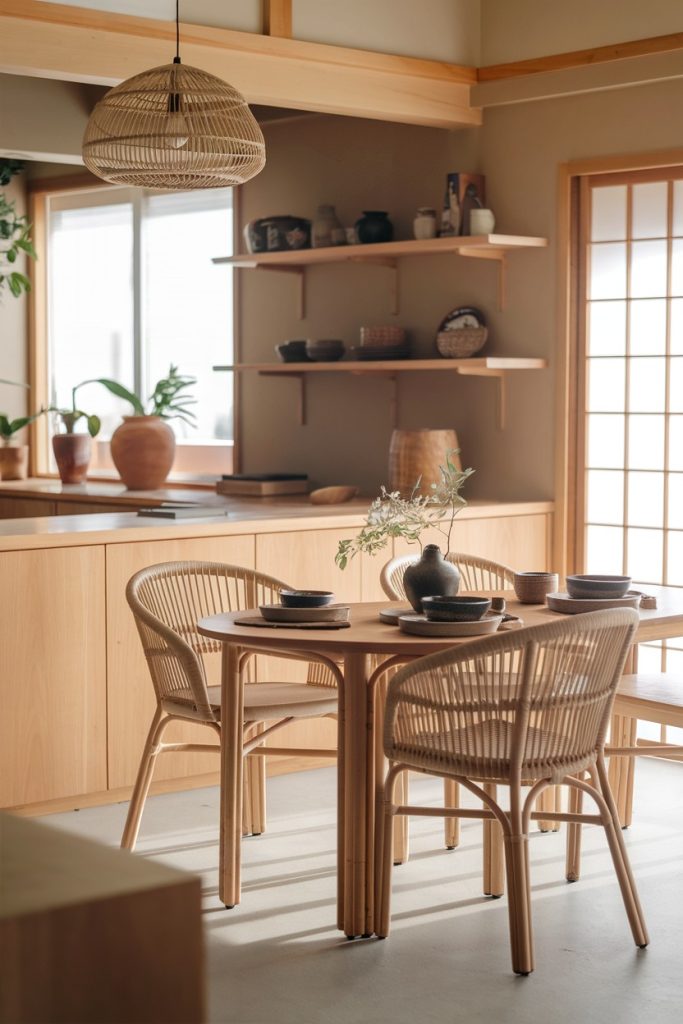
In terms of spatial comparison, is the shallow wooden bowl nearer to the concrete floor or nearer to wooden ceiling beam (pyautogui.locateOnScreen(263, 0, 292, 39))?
the concrete floor

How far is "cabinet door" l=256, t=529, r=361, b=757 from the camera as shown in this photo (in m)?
4.69

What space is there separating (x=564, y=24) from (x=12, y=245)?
11.3 feet

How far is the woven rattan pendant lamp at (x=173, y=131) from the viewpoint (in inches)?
138

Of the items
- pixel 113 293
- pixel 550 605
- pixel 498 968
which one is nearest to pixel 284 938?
pixel 498 968

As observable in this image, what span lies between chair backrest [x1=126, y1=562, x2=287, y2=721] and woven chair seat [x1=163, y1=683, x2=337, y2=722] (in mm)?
28

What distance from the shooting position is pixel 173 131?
349cm

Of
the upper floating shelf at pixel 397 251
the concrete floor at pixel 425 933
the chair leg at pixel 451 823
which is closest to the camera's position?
the concrete floor at pixel 425 933

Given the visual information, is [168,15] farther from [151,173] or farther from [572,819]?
[572,819]

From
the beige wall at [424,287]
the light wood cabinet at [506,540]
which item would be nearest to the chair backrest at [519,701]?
the light wood cabinet at [506,540]

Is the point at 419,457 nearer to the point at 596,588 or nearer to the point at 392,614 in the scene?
the point at 596,588

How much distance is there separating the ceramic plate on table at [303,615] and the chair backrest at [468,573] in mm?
612

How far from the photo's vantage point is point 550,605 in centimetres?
367

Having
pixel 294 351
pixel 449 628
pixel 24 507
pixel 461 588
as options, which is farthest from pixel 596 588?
pixel 24 507

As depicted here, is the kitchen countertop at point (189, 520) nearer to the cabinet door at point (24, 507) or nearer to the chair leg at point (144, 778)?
the cabinet door at point (24, 507)
